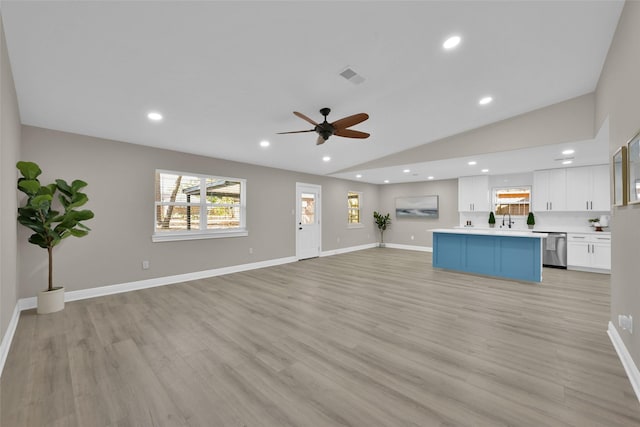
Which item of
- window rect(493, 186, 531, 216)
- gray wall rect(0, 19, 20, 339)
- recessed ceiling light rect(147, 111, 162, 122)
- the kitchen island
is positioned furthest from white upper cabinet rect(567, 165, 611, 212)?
gray wall rect(0, 19, 20, 339)

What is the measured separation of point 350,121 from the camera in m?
3.22

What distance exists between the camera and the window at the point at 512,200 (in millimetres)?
6949

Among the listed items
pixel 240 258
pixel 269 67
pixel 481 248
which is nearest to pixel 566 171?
pixel 481 248

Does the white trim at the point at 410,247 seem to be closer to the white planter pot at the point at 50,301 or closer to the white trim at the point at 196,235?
the white trim at the point at 196,235

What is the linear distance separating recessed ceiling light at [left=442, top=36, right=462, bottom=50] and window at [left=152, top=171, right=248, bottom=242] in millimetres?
4535

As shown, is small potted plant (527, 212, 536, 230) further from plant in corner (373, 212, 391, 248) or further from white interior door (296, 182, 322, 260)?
white interior door (296, 182, 322, 260)

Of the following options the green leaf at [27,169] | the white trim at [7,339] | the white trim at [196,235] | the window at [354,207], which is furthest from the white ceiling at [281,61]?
the window at [354,207]

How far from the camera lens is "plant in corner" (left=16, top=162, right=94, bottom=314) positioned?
3.11 metres

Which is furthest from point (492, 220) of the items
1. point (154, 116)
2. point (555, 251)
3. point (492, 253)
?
point (154, 116)

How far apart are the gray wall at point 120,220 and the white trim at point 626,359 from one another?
18.4 ft

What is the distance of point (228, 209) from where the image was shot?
5797mm

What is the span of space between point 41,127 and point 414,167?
671 centimetres

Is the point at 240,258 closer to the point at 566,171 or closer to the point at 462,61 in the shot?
the point at 462,61

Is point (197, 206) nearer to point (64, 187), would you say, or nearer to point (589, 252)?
point (64, 187)
